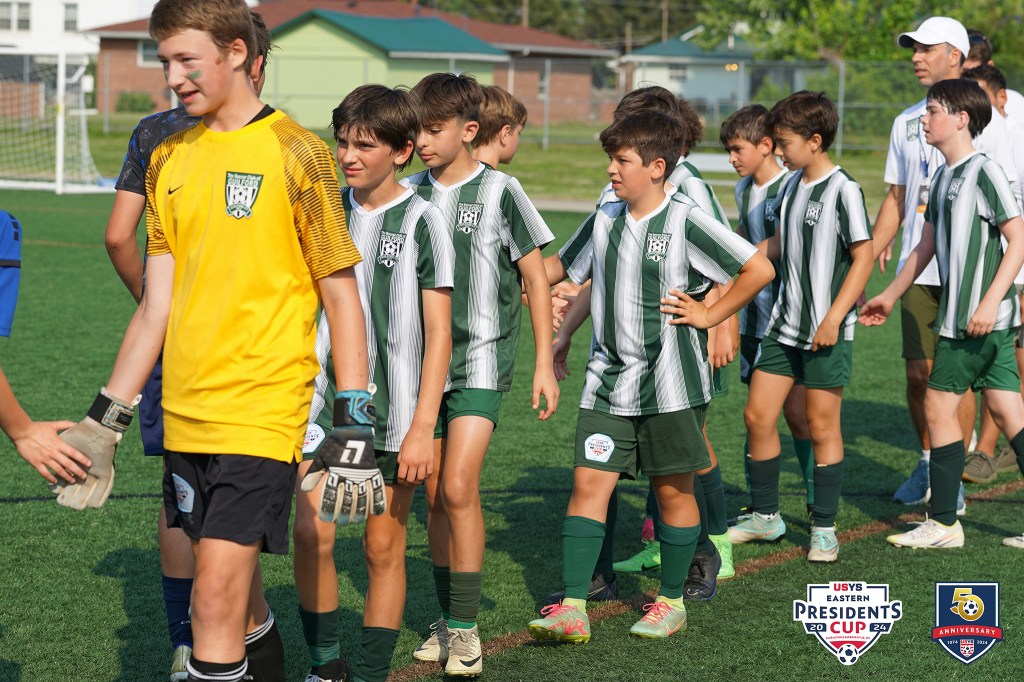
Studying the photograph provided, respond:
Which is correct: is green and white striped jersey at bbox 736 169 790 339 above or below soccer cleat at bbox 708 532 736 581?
above

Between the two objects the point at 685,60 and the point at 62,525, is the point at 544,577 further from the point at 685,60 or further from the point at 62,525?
the point at 685,60

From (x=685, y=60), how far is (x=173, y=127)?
51.1m

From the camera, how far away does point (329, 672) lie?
13.5 ft

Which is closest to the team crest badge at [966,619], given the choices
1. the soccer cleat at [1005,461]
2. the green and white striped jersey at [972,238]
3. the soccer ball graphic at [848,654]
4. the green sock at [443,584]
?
the soccer ball graphic at [848,654]

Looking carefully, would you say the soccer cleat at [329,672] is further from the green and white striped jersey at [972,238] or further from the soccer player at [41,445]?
the green and white striped jersey at [972,238]

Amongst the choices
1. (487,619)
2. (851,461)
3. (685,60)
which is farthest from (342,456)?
(685,60)

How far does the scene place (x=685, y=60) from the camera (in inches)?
2105

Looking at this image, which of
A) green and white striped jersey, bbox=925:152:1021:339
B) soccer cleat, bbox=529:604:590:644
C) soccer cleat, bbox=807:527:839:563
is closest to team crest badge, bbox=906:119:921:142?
green and white striped jersey, bbox=925:152:1021:339

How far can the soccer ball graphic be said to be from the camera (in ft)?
14.6

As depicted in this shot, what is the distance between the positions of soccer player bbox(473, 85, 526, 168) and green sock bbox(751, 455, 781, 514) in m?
1.92

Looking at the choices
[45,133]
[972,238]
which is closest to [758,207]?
[972,238]

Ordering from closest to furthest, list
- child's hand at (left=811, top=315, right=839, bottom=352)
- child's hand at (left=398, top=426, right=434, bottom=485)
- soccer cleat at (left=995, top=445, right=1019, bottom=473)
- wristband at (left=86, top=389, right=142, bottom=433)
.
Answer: wristband at (left=86, top=389, right=142, bottom=433), child's hand at (left=398, top=426, right=434, bottom=485), child's hand at (left=811, top=315, right=839, bottom=352), soccer cleat at (left=995, top=445, right=1019, bottom=473)

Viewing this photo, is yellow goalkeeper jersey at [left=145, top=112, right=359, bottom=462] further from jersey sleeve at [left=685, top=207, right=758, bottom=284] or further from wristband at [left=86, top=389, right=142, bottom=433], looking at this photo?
jersey sleeve at [left=685, top=207, right=758, bottom=284]

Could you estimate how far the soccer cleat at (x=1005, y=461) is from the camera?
736 cm
